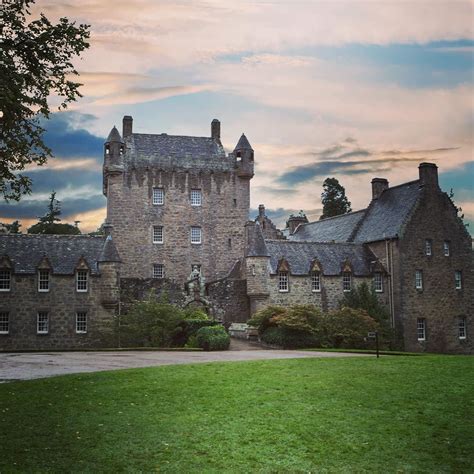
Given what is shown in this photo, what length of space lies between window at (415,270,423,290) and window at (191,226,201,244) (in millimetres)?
17562

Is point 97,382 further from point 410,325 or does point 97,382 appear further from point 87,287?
point 410,325

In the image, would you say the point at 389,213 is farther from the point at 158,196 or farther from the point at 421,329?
the point at 158,196

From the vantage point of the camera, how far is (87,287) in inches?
1625

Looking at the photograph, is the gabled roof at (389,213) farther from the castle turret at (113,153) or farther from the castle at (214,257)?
the castle turret at (113,153)

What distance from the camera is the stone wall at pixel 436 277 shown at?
4672 cm

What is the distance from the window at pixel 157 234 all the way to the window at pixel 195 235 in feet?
8.60

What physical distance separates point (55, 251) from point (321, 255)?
62.4 ft

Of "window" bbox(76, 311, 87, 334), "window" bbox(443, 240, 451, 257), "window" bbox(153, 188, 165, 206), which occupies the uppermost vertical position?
Answer: "window" bbox(153, 188, 165, 206)

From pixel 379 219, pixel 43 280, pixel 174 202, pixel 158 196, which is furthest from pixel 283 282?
pixel 43 280

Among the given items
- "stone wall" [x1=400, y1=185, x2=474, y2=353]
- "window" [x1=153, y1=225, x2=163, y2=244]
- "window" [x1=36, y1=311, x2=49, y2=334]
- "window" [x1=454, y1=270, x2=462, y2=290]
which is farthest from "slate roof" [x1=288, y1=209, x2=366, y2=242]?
"window" [x1=36, y1=311, x2=49, y2=334]

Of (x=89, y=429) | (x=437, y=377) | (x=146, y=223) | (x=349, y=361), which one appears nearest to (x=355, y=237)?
(x=146, y=223)

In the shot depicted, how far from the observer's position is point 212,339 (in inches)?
1342

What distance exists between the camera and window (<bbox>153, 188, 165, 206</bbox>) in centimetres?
5253

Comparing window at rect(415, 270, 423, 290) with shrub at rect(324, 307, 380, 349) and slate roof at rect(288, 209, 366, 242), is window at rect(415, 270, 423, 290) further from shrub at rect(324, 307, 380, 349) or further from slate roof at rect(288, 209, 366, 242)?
shrub at rect(324, 307, 380, 349)
